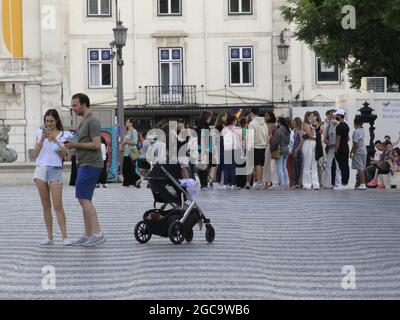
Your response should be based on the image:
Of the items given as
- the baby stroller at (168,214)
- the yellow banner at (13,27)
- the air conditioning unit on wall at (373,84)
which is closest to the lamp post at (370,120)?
the air conditioning unit on wall at (373,84)

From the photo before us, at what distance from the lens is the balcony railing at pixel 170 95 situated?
53.8 m

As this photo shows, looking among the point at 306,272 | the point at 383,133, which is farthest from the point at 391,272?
the point at 383,133

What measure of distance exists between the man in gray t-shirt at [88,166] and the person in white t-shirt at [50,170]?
29 cm

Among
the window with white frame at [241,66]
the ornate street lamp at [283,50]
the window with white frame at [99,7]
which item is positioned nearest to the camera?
the ornate street lamp at [283,50]

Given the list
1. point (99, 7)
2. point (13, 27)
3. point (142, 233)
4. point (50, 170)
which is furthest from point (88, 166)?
point (99, 7)

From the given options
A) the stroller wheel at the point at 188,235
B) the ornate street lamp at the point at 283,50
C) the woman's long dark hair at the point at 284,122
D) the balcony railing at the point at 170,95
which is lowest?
the stroller wheel at the point at 188,235

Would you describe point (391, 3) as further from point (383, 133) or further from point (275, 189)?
point (383, 133)

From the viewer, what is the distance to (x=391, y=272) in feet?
39.7

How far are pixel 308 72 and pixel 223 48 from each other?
3.99m

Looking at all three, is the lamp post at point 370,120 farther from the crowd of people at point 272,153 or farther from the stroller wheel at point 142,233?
the stroller wheel at point 142,233

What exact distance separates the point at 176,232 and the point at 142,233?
509 mm

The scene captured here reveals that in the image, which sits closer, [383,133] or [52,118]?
[52,118]

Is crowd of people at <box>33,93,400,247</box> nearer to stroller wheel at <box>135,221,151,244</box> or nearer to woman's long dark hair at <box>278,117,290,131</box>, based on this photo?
woman's long dark hair at <box>278,117,290,131</box>

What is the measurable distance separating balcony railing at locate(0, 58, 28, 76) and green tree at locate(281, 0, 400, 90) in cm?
1292
